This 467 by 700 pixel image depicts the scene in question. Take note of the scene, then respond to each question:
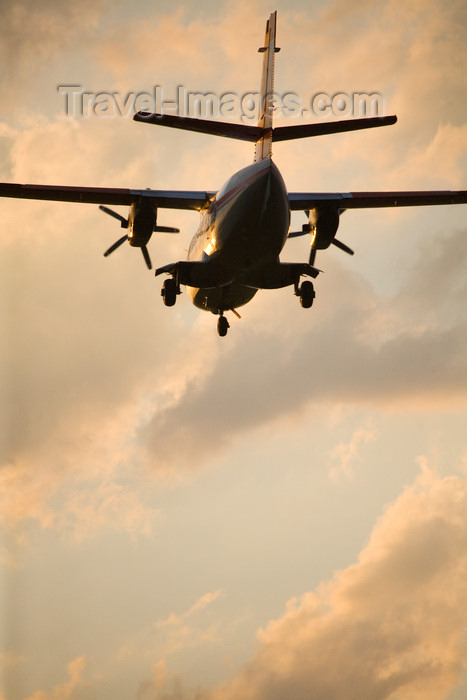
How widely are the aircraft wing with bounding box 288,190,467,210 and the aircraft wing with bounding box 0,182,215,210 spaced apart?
292 cm

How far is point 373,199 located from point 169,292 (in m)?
7.52

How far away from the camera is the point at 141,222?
27.7 m

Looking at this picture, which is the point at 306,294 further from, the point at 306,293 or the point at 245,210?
the point at 245,210

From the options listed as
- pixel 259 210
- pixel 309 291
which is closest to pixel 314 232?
pixel 309 291

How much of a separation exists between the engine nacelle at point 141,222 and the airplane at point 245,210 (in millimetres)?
31

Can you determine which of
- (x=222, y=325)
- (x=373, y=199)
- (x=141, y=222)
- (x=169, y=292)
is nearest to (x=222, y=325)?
(x=222, y=325)

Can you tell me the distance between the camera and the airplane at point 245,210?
2273 cm

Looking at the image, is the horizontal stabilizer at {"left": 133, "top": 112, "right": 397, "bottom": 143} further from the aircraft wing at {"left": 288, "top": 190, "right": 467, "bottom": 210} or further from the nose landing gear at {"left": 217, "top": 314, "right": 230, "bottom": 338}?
the nose landing gear at {"left": 217, "top": 314, "right": 230, "bottom": 338}

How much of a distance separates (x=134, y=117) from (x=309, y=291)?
25.5 feet

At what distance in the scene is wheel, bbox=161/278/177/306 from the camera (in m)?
27.4

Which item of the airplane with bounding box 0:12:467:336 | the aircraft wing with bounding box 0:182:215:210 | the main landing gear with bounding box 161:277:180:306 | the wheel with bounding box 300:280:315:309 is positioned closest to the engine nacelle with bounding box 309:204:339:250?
the airplane with bounding box 0:12:467:336

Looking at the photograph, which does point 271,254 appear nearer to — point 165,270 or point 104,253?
point 165,270

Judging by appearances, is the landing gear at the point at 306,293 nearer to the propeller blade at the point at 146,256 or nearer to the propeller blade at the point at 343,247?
the propeller blade at the point at 343,247

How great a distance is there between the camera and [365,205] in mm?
29500
